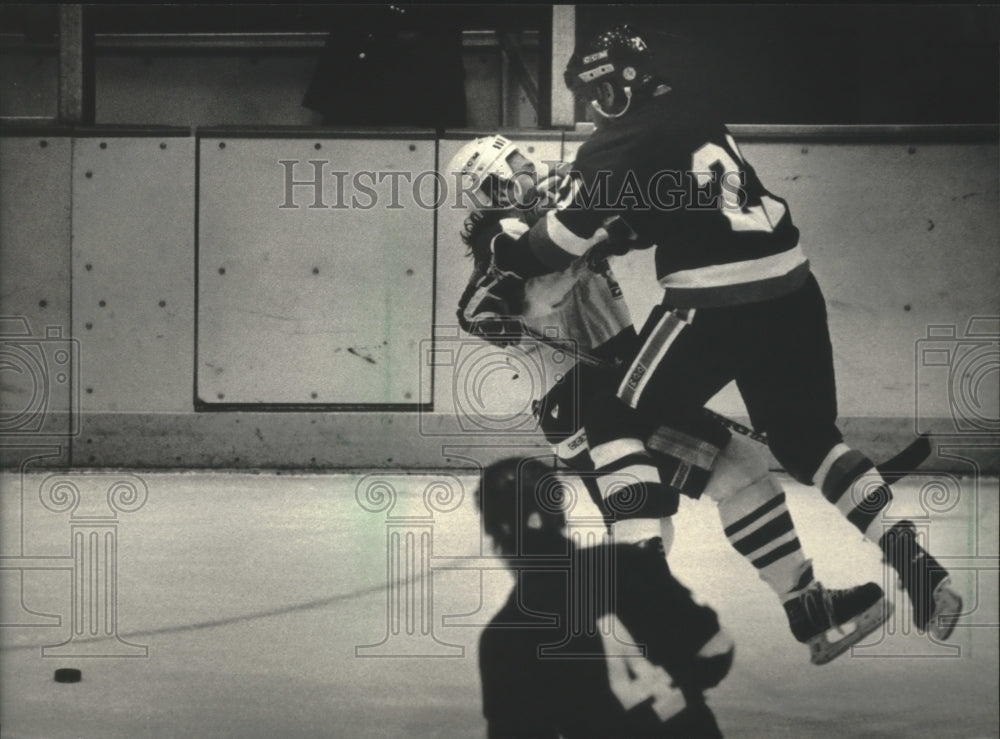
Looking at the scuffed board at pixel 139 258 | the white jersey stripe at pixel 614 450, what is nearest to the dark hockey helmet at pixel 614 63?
the white jersey stripe at pixel 614 450

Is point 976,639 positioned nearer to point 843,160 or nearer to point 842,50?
point 843,160

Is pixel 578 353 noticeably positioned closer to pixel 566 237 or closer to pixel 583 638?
pixel 566 237

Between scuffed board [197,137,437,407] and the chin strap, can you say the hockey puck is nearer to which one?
scuffed board [197,137,437,407]

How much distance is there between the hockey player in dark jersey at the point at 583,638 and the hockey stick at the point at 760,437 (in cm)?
30

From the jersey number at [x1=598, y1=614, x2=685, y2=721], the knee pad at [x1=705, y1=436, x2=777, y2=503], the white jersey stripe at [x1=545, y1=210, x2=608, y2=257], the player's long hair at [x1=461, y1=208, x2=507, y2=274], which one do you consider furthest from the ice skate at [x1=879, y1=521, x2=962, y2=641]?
the player's long hair at [x1=461, y1=208, x2=507, y2=274]

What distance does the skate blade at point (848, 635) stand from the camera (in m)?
2.67

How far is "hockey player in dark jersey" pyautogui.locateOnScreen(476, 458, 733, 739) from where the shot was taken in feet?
8.71

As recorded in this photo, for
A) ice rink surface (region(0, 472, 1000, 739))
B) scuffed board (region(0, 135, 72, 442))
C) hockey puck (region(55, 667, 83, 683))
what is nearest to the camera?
ice rink surface (region(0, 472, 1000, 739))

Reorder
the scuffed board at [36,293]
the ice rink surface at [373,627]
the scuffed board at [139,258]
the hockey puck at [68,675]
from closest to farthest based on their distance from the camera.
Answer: the ice rink surface at [373,627] → the hockey puck at [68,675] → the scuffed board at [36,293] → the scuffed board at [139,258]

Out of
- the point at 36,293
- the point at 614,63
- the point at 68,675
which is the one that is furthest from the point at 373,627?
the point at 614,63

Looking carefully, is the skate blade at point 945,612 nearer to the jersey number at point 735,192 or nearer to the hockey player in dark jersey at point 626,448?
the hockey player in dark jersey at point 626,448

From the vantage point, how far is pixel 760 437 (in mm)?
2762

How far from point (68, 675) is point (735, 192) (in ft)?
6.83

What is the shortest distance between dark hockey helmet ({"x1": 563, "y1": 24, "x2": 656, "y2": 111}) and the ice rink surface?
3.50 ft
